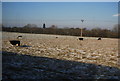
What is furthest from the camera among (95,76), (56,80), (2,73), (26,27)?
(26,27)

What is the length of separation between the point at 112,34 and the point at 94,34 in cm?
657

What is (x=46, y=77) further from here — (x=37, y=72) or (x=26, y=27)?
(x=26, y=27)

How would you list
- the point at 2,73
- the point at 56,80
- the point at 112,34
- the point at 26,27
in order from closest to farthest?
the point at 56,80, the point at 2,73, the point at 112,34, the point at 26,27

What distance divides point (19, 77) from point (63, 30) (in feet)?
190

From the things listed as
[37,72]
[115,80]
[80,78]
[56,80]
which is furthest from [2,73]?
[115,80]

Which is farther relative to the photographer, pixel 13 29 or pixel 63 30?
pixel 63 30

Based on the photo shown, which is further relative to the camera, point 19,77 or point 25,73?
point 25,73

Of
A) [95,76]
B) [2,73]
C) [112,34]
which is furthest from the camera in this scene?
[112,34]

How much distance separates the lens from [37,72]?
6.29 metres

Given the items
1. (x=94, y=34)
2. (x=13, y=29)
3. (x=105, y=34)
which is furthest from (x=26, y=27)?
(x=105, y=34)

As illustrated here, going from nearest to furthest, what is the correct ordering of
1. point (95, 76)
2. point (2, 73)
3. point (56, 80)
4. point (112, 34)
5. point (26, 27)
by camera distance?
1. point (56, 80)
2. point (2, 73)
3. point (95, 76)
4. point (112, 34)
5. point (26, 27)

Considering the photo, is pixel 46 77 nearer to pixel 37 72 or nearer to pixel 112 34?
pixel 37 72

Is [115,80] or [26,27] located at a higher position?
[26,27]

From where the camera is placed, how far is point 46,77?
5.71 m
